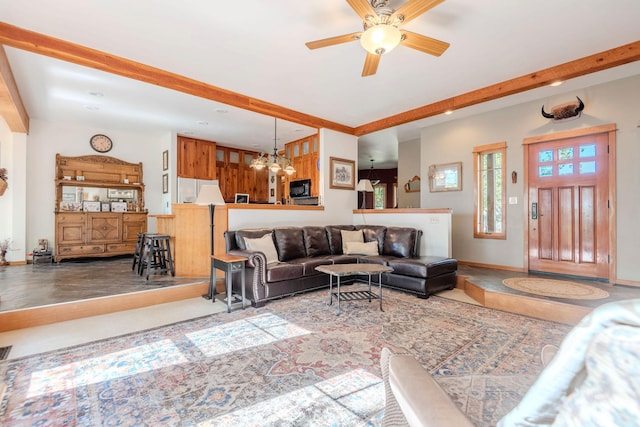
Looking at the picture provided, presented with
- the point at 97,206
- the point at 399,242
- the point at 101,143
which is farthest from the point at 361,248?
the point at 101,143

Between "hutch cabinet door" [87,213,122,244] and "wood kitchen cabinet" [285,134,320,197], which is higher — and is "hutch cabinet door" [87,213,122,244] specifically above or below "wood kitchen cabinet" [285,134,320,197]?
below

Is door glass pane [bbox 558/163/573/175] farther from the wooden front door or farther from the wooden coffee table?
the wooden coffee table

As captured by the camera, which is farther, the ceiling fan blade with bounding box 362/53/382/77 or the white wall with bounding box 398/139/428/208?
the white wall with bounding box 398/139/428/208

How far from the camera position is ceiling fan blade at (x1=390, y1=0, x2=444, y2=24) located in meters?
2.10

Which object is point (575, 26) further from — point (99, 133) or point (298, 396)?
point (99, 133)

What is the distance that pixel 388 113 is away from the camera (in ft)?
17.2

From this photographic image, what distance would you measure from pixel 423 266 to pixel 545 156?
9.19 ft

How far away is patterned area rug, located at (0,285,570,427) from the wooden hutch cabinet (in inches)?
181

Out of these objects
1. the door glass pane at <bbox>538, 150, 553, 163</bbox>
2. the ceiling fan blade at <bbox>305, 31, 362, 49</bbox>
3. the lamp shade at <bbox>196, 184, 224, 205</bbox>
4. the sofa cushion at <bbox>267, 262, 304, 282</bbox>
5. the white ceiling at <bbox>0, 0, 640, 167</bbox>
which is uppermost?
the white ceiling at <bbox>0, 0, 640, 167</bbox>

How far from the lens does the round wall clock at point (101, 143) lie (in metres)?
6.41

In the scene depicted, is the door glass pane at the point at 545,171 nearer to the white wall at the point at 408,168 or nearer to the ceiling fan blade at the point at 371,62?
the white wall at the point at 408,168

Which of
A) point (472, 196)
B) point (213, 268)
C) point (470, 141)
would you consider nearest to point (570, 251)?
point (472, 196)

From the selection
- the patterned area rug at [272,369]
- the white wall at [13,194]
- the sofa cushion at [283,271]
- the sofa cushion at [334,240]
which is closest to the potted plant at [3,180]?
the white wall at [13,194]

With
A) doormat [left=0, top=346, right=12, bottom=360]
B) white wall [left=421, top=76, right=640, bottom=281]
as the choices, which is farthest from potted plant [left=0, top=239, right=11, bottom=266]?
white wall [left=421, top=76, right=640, bottom=281]
